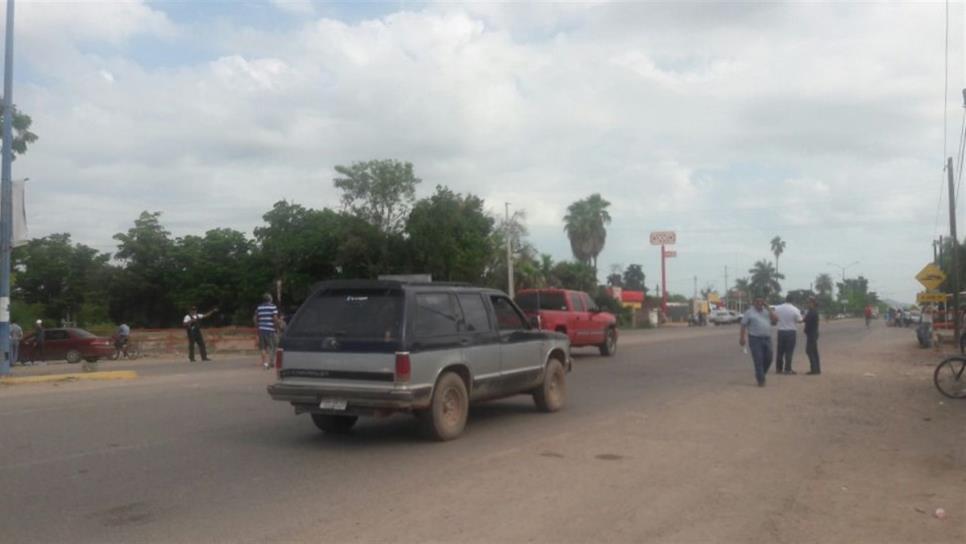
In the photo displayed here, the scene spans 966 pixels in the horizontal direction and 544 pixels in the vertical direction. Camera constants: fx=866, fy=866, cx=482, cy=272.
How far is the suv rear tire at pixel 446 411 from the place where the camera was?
9.84 m

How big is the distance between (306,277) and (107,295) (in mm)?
17920

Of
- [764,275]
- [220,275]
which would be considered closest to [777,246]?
[764,275]

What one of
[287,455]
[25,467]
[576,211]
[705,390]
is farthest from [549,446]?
[576,211]

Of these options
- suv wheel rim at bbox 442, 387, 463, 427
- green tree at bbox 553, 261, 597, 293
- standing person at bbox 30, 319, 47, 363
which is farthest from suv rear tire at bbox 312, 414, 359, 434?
green tree at bbox 553, 261, 597, 293

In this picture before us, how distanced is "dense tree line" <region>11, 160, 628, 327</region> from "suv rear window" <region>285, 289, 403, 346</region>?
1319 inches

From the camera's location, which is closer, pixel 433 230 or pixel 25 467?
pixel 25 467

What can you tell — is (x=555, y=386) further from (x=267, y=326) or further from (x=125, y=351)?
(x=125, y=351)

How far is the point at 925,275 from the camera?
99.0ft

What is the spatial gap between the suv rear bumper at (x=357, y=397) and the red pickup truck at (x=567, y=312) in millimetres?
12686

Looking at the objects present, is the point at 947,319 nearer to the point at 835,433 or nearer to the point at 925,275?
the point at 925,275

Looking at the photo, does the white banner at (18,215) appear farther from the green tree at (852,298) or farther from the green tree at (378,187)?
the green tree at (852,298)

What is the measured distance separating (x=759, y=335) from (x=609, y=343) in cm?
959

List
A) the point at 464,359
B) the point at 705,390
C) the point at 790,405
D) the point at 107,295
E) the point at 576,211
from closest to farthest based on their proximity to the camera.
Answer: the point at 464,359 → the point at 790,405 → the point at 705,390 → the point at 107,295 → the point at 576,211

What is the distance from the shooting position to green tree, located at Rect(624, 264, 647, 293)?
124875mm
